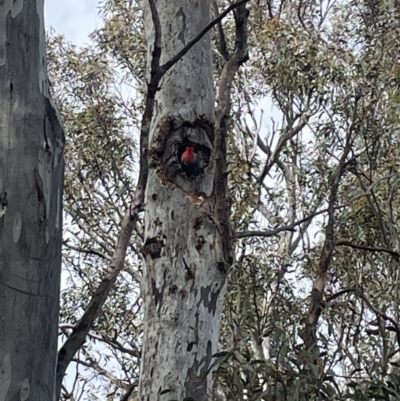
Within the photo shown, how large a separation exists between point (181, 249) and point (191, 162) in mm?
283

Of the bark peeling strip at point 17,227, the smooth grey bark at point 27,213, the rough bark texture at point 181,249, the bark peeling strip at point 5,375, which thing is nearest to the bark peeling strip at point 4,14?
the smooth grey bark at point 27,213

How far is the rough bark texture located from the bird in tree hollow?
0.02 m

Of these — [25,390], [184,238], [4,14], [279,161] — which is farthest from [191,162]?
[279,161]

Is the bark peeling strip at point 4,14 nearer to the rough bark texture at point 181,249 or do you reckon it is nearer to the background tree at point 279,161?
the rough bark texture at point 181,249

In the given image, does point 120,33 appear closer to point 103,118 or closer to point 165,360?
point 103,118

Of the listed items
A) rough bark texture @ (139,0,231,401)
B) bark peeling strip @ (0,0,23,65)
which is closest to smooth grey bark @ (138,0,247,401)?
rough bark texture @ (139,0,231,401)

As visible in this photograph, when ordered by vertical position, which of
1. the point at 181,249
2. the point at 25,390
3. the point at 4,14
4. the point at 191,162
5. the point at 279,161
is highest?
the point at 279,161

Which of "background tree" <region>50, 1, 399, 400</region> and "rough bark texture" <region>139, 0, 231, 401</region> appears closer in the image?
"rough bark texture" <region>139, 0, 231, 401</region>

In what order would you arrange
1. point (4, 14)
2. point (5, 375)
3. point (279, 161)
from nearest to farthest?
point (5, 375) → point (4, 14) → point (279, 161)

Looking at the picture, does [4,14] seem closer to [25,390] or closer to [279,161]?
[25,390]

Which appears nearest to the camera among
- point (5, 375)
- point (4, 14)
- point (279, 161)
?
point (5, 375)

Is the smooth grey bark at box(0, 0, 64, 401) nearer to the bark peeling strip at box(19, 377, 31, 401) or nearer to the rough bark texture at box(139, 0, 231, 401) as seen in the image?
the bark peeling strip at box(19, 377, 31, 401)

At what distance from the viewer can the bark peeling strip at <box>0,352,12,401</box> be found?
111cm

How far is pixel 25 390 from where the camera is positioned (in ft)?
3.71
